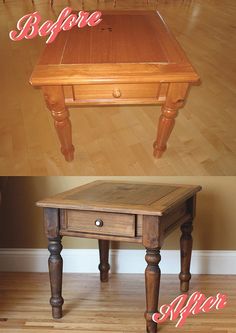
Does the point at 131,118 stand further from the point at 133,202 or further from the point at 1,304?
the point at 1,304

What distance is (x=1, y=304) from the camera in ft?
6.97

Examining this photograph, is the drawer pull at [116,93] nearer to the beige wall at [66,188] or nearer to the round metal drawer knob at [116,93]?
the round metal drawer knob at [116,93]

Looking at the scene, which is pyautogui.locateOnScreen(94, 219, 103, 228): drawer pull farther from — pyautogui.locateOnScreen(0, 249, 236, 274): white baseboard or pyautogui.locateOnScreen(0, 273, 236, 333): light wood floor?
pyautogui.locateOnScreen(0, 249, 236, 274): white baseboard

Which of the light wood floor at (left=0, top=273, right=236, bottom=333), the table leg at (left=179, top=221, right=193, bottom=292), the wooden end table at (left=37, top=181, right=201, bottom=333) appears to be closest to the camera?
the wooden end table at (left=37, top=181, right=201, bottom=333)

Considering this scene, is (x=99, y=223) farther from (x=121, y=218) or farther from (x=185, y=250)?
(x=185, y=250)

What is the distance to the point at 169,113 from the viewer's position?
1.68 metres

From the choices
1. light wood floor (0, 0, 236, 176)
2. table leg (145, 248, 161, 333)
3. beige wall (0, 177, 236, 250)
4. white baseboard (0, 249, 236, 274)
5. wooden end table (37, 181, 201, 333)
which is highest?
light wood floor (0, 0, 236, 176)

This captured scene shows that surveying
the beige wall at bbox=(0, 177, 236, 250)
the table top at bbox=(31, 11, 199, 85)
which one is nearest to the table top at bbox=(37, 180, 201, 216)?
the beige wall at bbox=(0, 177, 236, 250)

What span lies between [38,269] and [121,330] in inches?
30.4

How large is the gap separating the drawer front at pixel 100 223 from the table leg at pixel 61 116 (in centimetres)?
22

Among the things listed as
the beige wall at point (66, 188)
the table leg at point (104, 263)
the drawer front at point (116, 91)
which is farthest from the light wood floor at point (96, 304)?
the drawer front at point (116, 91)

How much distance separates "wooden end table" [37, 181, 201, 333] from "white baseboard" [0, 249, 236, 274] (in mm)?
490

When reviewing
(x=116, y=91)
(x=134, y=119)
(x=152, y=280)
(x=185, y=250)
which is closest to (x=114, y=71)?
(x=116, y=91)

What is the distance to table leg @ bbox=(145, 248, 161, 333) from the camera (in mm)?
1735
